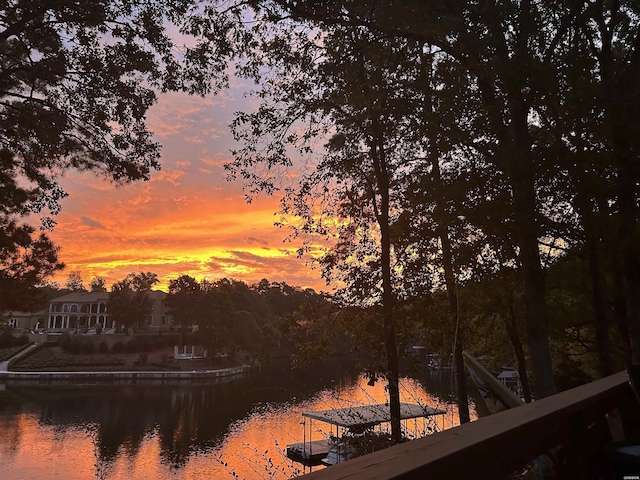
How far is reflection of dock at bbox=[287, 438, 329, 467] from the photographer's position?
78.5ft

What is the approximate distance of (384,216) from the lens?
11.4 m

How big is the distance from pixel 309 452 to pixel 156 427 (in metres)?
13.2

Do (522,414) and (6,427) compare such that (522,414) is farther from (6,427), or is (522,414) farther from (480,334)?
(6,427)

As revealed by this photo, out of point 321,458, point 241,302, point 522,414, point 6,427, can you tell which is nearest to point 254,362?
point 241,302

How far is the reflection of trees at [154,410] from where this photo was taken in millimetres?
27938

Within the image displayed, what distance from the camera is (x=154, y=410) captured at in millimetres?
37312

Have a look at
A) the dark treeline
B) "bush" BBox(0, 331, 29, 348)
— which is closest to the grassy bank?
the dark treeline

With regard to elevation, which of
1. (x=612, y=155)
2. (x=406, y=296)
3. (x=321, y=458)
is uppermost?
(x=612, y=155)

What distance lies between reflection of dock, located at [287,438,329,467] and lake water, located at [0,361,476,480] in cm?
63

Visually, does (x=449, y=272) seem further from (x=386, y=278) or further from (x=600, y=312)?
(x=600, y=312)

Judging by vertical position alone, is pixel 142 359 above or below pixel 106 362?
above

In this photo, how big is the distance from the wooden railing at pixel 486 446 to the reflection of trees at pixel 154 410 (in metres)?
20.0

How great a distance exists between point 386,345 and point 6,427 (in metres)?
31.4

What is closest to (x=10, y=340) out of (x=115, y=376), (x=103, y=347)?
(x=103, y=347)
